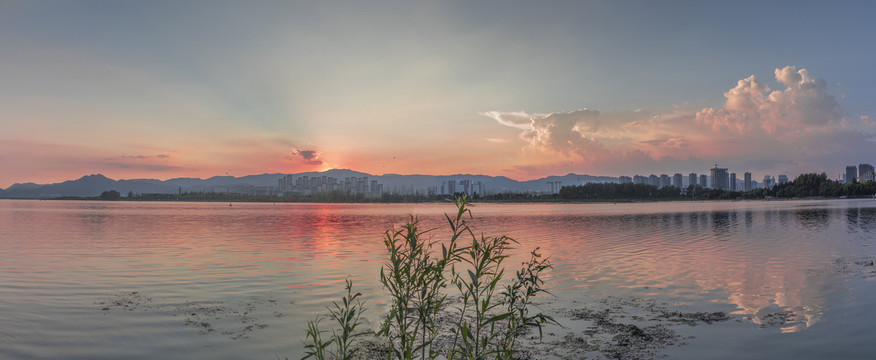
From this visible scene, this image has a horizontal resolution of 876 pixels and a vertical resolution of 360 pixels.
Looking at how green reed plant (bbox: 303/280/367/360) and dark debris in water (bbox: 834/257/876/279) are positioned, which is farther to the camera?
dark debris in water (bbox: 834/257/876/279)

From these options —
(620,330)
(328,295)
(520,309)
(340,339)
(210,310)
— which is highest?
(520,309)

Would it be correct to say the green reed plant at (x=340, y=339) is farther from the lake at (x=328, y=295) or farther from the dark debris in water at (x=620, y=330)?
the dark debris in water at (x=620, y=330)

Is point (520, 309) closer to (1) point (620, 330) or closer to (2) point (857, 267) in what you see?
(1) point (620, 330)

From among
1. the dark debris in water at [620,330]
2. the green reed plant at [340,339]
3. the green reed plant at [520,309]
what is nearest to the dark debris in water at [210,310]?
the green reed plant at [340,339]

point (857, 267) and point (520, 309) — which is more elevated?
point (520, 309)

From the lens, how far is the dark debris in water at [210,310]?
1040cm

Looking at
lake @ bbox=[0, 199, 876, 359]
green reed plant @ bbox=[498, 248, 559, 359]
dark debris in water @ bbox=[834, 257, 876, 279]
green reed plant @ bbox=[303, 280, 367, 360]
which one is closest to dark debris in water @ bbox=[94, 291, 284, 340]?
lake @ bbox=[0, 199, 876, 359]

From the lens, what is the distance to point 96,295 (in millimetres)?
13945

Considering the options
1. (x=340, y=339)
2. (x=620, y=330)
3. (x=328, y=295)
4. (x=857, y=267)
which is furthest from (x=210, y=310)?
(x=857, y=267)

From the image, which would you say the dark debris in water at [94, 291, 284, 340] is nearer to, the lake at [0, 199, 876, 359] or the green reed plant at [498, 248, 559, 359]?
the lake at [0, 199, 876, 359]

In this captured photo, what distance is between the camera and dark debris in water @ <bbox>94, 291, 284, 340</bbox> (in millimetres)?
10403

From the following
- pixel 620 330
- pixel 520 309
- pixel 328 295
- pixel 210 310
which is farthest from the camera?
pixel 328 295

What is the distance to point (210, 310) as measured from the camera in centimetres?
1201

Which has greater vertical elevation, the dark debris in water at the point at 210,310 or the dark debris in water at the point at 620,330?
the dark debris in water at the point at 620,330
